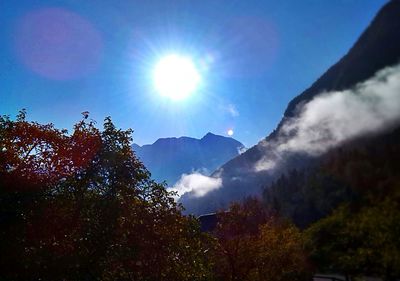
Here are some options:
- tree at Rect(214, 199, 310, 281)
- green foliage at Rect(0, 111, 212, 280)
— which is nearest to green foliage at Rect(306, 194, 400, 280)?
tree at Rect(214, 199, 310, 281)

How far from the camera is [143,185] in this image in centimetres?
2327

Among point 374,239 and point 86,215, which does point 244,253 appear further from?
Answer: point 86,215

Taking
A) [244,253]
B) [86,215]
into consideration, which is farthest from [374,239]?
[86,215]

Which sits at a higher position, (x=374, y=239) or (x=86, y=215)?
(x=86, y=215)

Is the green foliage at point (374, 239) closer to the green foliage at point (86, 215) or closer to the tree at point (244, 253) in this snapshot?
the tree at point (244, 253)

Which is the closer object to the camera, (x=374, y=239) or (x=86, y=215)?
(x=86, y=215)

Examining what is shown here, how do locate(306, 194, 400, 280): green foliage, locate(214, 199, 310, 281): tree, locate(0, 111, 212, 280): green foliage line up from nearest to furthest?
locate(0, 111, 212, 280): green foliage
locate(306, 194, 400, 280): green foliage
locate(214, 199, 310, 281): tree

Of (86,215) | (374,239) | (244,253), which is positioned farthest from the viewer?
(244,253)

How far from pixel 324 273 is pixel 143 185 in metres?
60.6

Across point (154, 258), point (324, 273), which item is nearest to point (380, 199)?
point (154, 258)

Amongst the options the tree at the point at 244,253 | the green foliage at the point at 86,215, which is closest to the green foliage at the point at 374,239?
the tree at the point at 244,253

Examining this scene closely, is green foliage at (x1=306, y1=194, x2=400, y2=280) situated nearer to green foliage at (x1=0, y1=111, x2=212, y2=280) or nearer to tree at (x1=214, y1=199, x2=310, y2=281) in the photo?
tree at (x1=214, y1=199, x2=310, y2=281)

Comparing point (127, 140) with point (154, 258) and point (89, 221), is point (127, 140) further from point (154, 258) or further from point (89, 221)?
point (154, 258)

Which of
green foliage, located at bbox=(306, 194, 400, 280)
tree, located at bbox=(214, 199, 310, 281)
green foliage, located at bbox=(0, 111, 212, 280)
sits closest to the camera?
green foliage, located at bbox=(0, 111, 212, 280)
